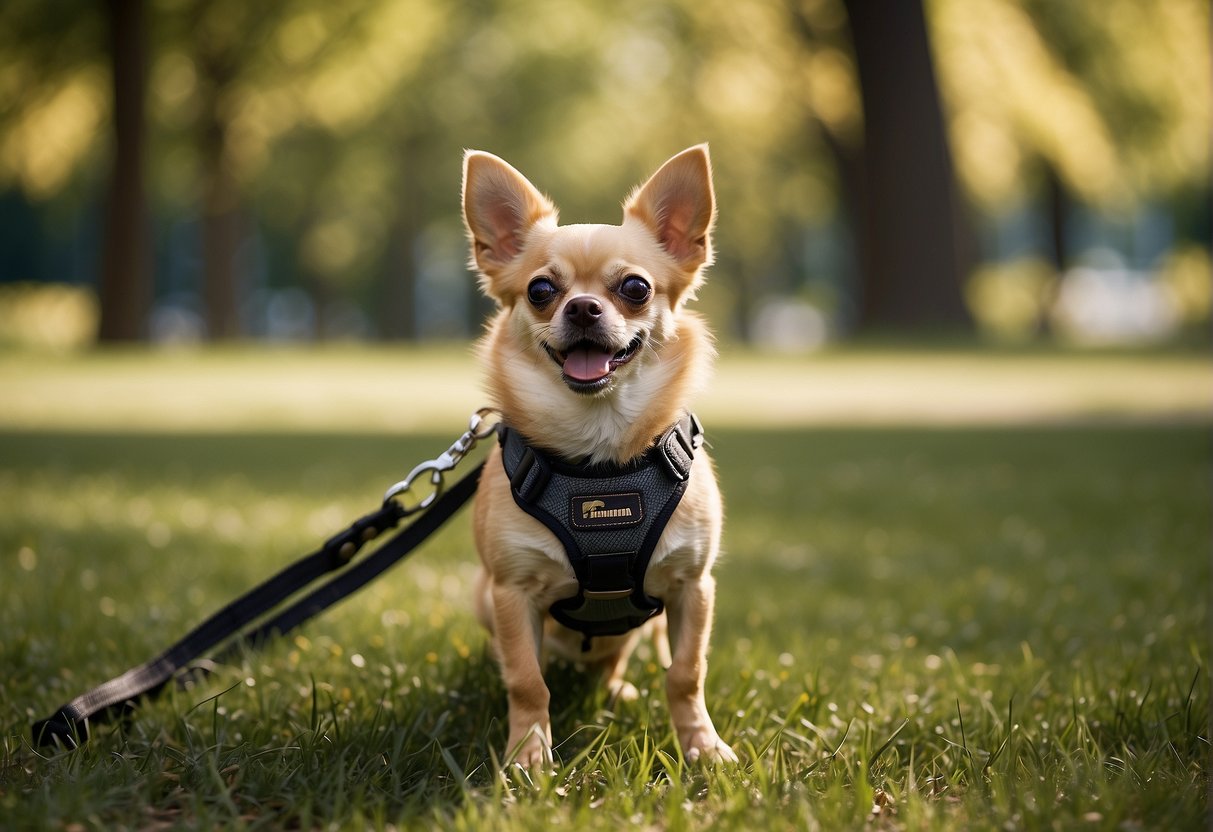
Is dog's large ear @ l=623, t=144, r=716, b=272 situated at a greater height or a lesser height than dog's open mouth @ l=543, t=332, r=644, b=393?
greater

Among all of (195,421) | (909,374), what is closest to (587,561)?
(195,421)

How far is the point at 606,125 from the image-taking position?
126 ft

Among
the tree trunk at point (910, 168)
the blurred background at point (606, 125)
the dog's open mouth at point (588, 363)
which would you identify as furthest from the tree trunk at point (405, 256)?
the dog's open mouth at point (588, 363)

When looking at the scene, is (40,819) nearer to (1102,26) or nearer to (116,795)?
(116,795)

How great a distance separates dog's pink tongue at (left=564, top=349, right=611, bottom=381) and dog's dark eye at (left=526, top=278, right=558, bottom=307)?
0.63 ft

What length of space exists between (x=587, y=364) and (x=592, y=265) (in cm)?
34

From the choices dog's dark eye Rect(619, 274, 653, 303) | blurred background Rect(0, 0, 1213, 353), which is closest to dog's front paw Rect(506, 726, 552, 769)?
dog's dark eye Rect(619, 274, 653, 303)

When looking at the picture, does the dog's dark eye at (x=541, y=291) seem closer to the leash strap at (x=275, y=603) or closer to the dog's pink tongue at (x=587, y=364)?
the dog's pink tongue at (x=587, y=364)

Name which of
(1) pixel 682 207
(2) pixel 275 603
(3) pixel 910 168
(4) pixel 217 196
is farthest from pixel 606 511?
(4) pixel 217 196

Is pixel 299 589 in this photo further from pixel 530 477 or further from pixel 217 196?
pixel 217 196

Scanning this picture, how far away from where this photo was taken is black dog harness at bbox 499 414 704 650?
3127 millimetres

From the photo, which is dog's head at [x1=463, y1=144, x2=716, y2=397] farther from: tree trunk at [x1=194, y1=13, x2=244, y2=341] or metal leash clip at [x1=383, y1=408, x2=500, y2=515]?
tree trunk at [x1=194, y1=13, x2=244, y2=341]

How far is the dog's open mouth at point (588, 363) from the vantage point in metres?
3.27

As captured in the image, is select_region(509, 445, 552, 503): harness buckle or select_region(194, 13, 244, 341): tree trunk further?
select_region(194, 13, 244, 341): tree trunk
